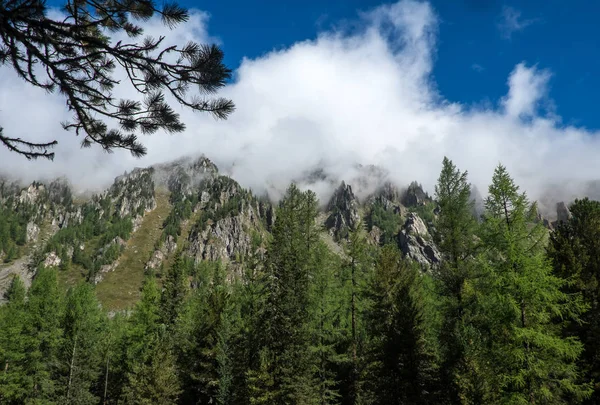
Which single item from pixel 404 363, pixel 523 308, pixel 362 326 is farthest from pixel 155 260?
pixel 523 308

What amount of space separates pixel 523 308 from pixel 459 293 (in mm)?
3315

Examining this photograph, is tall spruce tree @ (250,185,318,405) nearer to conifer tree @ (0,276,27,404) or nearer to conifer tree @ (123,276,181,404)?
conifer tree @ (123,276,181,404)

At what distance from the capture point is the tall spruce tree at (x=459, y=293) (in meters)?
15.6

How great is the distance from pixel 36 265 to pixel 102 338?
6396 inches

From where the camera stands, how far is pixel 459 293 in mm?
17734

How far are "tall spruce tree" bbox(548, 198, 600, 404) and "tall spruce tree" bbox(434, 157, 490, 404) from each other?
4.71 m

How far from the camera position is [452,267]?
1811cm

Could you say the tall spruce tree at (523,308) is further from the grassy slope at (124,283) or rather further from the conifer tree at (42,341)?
the grassy slope at (124,283)

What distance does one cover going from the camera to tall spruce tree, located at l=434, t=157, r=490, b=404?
1565 centimetres

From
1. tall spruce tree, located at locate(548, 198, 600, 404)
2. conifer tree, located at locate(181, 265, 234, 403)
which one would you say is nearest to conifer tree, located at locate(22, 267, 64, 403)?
conifer tree, located at locate(181, 265, 234, 403)

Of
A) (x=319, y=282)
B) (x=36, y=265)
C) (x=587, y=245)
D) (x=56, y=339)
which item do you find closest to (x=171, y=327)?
(x=56, y=339)

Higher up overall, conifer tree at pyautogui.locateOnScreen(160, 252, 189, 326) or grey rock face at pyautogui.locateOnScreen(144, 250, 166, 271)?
grey rock face at pyautogui.locateOnScreen(144, 250, 166, 271)

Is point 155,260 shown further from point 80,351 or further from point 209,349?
point 209,349

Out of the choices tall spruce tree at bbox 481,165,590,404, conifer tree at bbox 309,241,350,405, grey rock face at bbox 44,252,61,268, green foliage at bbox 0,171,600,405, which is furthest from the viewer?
grey rock face at bbox 44,252,61,268
